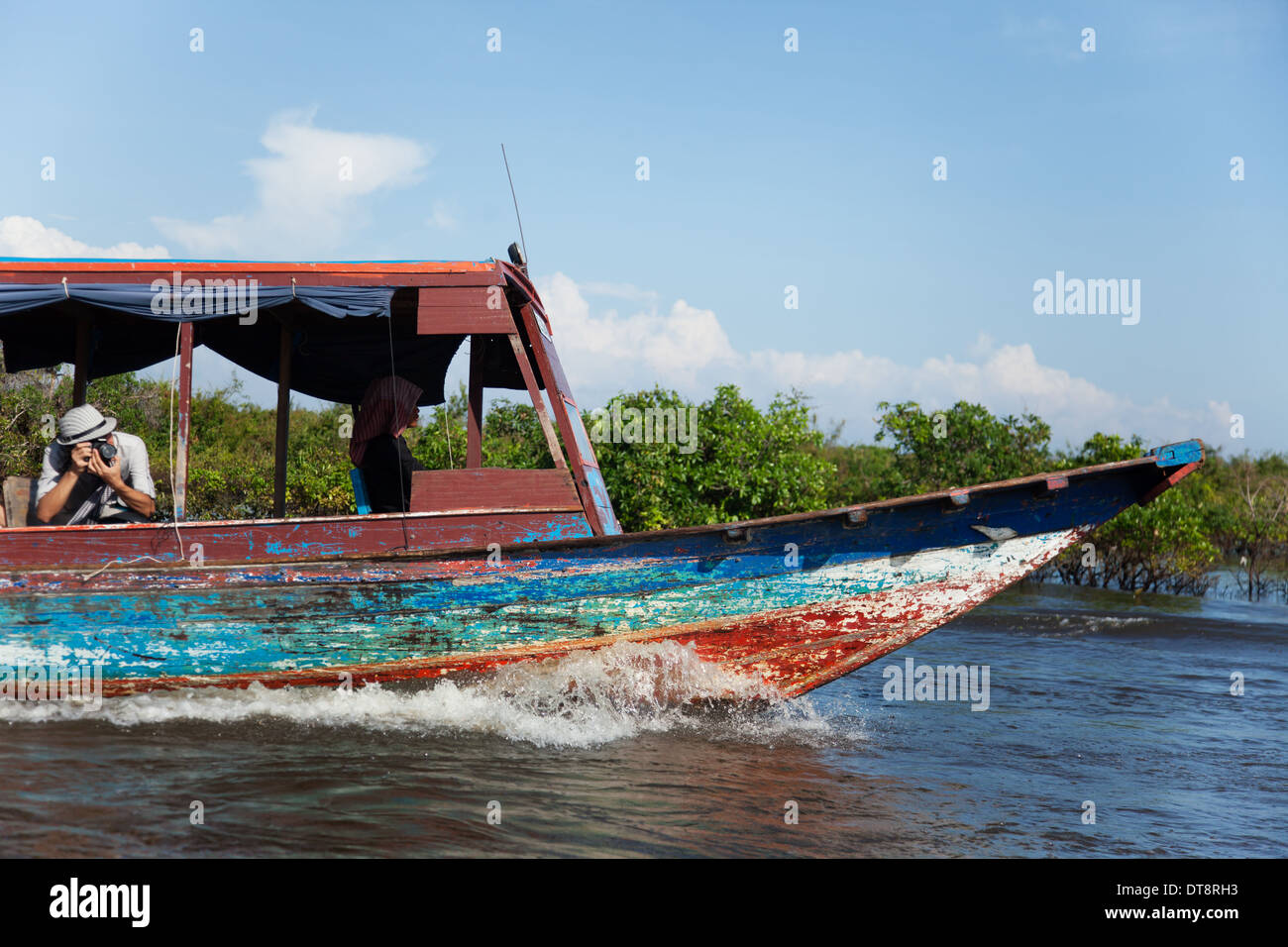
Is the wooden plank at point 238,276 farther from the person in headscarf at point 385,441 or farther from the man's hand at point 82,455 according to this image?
the man's hand at point 82,455

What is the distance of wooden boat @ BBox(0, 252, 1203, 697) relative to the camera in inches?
204

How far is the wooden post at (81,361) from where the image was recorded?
6.44 meters

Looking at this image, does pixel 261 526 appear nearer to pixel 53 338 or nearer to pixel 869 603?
pixel 53 338

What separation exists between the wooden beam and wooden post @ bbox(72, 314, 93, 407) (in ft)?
10.5

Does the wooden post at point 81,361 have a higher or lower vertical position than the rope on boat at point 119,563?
higher

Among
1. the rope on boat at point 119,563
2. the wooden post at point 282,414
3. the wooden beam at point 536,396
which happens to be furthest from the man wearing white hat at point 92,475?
the wooden beam at point 536,396

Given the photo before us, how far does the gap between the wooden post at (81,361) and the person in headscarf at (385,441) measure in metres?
2.13

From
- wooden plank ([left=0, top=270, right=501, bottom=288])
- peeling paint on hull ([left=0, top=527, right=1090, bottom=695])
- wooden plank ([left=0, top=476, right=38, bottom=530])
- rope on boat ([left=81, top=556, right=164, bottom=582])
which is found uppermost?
wooden plank ([left=0, top=270, right=501, bottom=288])

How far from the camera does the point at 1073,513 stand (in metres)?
5.23

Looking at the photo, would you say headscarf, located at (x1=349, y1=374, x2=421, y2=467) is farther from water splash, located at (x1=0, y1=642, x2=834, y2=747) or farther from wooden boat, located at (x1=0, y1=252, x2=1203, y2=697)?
water splash, located at (x1=0, y1=642, x2=834, y2=747)

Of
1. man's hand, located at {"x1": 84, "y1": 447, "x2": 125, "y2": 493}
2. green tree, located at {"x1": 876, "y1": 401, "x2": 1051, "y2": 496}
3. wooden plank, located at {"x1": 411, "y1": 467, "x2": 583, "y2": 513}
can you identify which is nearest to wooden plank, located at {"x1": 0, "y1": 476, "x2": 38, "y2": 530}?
man's hand, located at {"x1": 84, "y1": 447, "x2": 125, "y2": 493}

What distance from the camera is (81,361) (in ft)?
21.1

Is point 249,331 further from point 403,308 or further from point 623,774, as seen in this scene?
point 623,774
